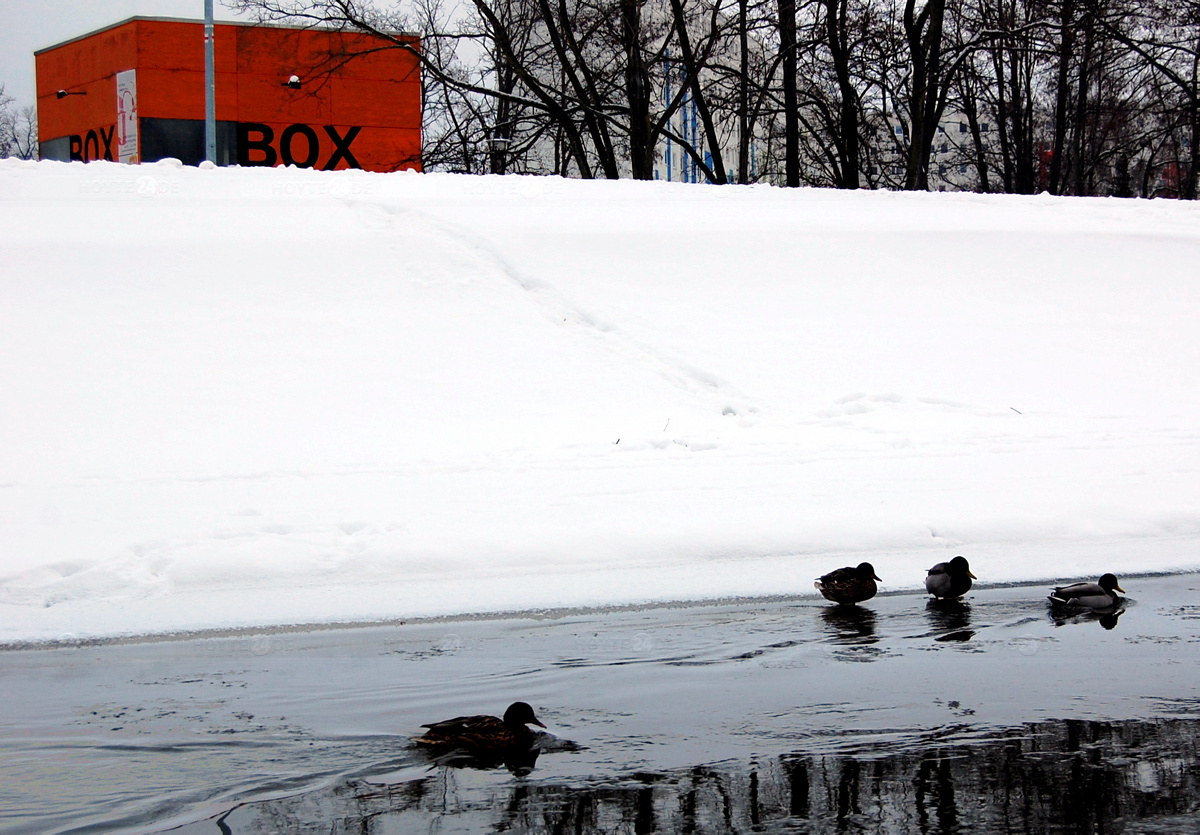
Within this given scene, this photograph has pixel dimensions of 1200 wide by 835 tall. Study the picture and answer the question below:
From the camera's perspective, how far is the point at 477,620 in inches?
261

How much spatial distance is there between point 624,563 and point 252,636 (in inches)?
96.0

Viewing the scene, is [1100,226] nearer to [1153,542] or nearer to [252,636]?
[1153,542]

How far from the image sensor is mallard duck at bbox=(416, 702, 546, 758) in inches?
170

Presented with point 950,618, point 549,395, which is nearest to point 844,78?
point 549,395

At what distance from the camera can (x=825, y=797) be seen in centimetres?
392

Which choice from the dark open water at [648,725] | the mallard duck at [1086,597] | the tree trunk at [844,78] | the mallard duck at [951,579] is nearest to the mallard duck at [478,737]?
the dark open water at [648,725]

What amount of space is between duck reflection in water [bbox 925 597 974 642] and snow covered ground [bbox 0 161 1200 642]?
659 millimetres

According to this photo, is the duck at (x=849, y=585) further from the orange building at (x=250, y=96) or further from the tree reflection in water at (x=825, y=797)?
the orange building at (x=250, y=96)

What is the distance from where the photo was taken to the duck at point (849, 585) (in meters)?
6.64

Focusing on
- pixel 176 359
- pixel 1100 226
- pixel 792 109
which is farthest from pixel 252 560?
pixel 792 109

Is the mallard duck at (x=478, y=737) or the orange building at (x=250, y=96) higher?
the orange building at (x=250, y=96)

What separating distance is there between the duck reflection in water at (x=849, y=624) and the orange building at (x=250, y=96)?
24715mm

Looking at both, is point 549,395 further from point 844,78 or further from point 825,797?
point 844,78

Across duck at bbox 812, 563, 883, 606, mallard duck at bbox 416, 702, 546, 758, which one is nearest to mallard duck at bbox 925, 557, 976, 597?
duck at bbox 812, 563, 883, 606
